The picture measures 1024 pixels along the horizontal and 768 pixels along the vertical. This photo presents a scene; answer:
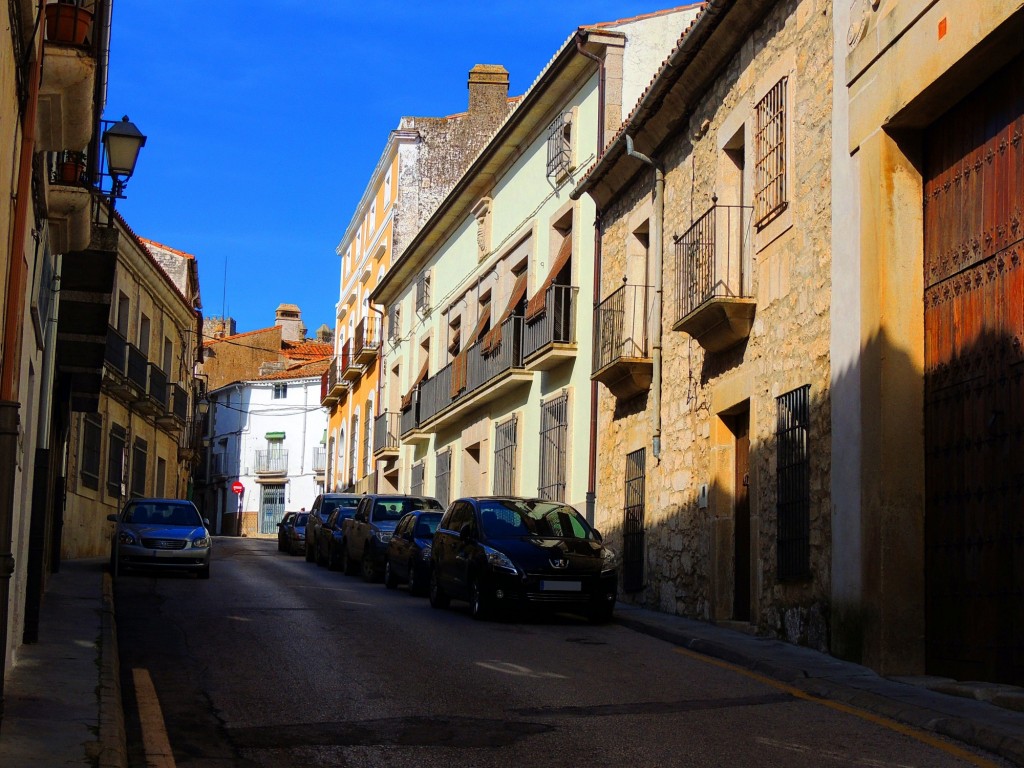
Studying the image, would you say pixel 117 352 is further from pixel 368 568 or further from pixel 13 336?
pixel 13 336

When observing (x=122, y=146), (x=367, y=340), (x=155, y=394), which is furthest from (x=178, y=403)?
(x=122, y=146)

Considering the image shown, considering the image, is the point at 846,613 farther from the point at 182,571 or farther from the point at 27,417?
the point at 182,571

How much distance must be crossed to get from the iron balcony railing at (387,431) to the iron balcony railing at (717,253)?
22.4 meters

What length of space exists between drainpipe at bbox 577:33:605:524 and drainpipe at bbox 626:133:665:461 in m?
1.85

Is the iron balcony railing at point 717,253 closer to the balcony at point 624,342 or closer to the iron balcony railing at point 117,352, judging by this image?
the balcony at point 624,342

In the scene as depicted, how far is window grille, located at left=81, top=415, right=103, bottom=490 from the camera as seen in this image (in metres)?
29.1

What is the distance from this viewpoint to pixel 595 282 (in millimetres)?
21031

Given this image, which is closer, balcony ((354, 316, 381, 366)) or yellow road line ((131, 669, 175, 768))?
yellow road line ((131, 669, 175, 768))

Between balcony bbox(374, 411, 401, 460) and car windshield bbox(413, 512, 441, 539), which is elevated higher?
balcony bbox(374, 411, 401, 460)

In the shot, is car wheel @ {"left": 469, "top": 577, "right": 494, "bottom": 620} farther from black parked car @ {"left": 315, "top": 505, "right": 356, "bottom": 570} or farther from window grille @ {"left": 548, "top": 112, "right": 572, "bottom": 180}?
black parked car @ {"left": 315, "top": 505, "right": 356, "bottom": 570}

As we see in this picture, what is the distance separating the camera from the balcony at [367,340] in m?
42.0

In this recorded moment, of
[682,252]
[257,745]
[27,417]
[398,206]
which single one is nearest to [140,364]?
[398,206]

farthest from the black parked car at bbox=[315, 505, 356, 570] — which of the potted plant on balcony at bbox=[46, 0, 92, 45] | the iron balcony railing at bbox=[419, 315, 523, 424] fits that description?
the potted plant on balcony at bbox=[46, 0, 92, 45]

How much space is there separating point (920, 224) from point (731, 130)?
15.1 feet
